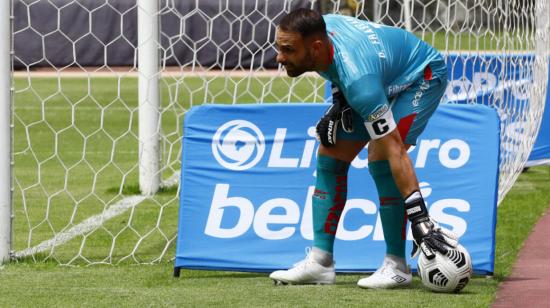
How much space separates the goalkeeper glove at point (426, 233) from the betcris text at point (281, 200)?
70cm

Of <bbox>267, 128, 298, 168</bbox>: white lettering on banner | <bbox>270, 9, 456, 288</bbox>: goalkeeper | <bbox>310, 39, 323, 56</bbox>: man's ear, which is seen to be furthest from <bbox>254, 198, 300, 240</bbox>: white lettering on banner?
<bbox>310, 39, 323, 56</bbox>: man's ear

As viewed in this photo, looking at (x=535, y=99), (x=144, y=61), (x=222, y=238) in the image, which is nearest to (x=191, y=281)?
(x=222, y=238)

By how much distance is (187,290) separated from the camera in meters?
6.07

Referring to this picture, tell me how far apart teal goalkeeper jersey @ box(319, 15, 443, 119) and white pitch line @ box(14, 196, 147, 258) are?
2.41 metres

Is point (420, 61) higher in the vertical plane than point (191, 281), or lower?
higher

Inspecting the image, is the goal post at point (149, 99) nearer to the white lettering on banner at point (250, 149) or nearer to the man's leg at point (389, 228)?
the white lettering on banner at point (250, 149)

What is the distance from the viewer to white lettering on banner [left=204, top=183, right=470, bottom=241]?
6.60 m

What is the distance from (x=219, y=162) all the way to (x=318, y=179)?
2.43ft

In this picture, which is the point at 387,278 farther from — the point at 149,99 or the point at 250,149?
the point at 149,99

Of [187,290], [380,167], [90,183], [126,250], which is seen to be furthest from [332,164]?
[90,183]

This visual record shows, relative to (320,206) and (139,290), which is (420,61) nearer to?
(320,206)

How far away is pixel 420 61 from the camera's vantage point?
6.04m

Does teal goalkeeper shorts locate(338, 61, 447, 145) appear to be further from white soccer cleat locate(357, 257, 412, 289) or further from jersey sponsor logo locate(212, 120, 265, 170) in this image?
jersey sponsor logo locate(212, 120, 265, 170)

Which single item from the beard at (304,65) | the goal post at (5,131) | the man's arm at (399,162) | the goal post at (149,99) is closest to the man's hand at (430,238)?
the man's arm at (399,162)
